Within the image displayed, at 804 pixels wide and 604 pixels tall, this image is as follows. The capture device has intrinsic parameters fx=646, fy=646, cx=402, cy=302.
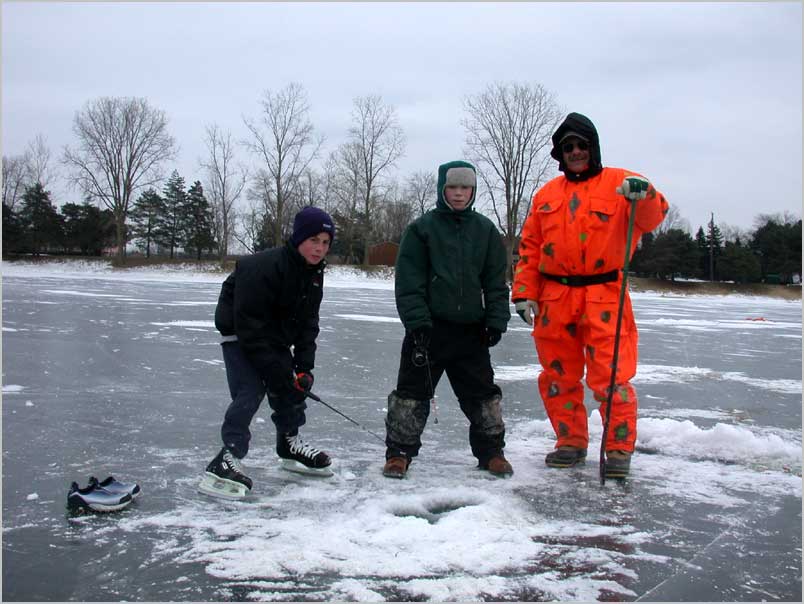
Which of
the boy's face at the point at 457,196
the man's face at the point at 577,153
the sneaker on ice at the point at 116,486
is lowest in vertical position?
the sneaker on ice at the point at 116,486

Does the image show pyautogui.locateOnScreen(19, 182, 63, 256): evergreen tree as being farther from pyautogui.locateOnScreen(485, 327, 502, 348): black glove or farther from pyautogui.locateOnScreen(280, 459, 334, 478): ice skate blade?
pyautogui.locateOnScreen(485, 327, 502, 348): black glove

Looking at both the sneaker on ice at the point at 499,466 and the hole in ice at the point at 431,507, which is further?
the sneaker on ice at the point at 499,466

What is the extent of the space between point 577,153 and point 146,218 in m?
60.5

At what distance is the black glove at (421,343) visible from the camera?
11.3ft

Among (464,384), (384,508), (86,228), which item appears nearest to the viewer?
(384,508)

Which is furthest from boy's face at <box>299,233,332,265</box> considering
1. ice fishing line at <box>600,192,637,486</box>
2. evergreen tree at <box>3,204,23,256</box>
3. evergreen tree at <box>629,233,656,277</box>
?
evergreen tree at <box>629,233,656,277</box>

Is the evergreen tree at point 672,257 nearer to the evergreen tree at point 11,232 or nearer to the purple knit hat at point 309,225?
the evergreen tree at point 11,232

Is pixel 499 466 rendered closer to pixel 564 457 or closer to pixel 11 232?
pixel 564 457

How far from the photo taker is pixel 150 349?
24.4ft

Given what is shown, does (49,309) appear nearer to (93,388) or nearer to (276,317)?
(93,388)

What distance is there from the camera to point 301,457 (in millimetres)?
3383

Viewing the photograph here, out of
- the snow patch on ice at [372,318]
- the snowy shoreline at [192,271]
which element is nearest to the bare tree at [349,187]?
the snowy shoreline at [192,271]

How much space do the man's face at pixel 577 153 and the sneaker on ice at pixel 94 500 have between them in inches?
112

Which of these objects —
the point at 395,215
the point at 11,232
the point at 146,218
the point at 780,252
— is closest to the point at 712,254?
the point at 780,252
